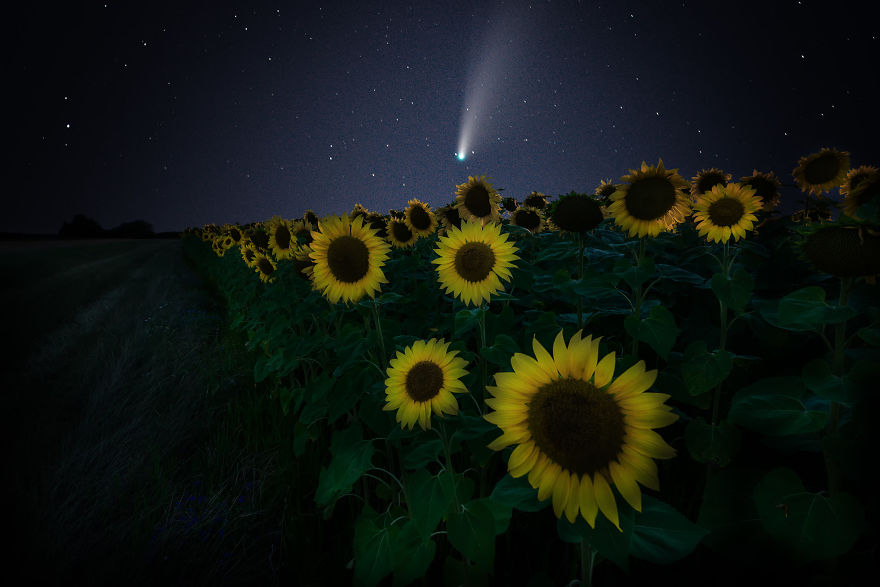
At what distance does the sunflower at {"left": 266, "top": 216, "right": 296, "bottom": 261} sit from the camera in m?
4.09

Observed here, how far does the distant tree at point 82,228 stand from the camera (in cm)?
7968

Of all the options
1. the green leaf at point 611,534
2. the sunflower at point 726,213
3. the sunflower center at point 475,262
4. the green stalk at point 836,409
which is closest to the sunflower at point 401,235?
the sunflower center at point 475,262

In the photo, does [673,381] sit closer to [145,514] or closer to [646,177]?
[646,177]

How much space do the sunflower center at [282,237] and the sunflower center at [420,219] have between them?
4.83 ft

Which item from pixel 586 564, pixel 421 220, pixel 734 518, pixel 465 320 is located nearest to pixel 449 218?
pixel 421 220

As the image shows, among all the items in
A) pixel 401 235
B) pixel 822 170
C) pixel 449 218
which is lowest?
pixel 401 235

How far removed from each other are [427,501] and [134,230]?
10644 cm

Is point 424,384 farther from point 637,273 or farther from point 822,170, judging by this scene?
point 822,170

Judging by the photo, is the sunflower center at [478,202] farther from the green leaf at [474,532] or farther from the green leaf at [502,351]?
the green leaf at [474,532]

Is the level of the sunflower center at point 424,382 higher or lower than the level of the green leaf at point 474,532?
higher

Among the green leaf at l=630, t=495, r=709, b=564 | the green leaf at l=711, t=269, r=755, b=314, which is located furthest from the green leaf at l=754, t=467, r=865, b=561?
the green leaf at l=711, t=269, r=755, b=314

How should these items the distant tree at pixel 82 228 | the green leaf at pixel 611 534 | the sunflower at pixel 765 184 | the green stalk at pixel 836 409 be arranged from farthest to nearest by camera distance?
the distant tree at pixel 82 228 < the sunflower at pixel 765 184 < the green stalk at pixel 836 409 < the green leaf at pixel 611 534

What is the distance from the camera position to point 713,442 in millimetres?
1758

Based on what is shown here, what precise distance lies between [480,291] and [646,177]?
51.9 inches
